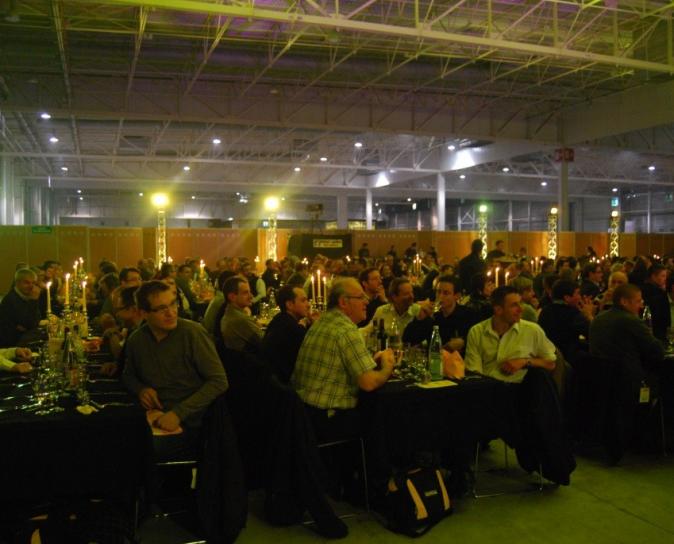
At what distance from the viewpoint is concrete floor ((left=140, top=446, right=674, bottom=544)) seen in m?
3.60

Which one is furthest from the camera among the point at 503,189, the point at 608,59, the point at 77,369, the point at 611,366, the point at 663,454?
the point at 503,189

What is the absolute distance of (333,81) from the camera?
A: 15359 mm

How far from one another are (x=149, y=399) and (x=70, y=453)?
0.50 meters

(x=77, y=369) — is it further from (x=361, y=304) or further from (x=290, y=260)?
(x=290, y=260)

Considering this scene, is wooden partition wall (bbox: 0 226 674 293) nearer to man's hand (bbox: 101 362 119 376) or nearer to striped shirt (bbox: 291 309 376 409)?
man's hand (bbox: 101 362 119 376)

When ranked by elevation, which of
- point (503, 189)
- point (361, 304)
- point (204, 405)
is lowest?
point (204, 405)

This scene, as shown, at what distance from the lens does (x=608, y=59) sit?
11773 millimetres

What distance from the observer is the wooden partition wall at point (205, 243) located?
1945 centimetres

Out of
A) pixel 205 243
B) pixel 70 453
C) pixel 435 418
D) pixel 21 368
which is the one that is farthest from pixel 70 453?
pixel 205 243

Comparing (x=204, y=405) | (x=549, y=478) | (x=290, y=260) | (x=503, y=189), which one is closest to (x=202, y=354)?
(x=204, y=405)

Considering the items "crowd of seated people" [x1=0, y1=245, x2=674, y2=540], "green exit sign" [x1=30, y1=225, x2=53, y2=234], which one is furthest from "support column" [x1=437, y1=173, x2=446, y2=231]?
"crowd of seated people" [x1=0, y1=245, x2=674, y2=540]

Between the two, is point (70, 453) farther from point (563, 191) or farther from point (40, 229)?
point (563, 191)

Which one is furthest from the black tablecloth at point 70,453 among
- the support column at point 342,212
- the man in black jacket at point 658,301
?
the support column at point 342,212

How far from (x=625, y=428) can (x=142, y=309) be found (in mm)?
3479
